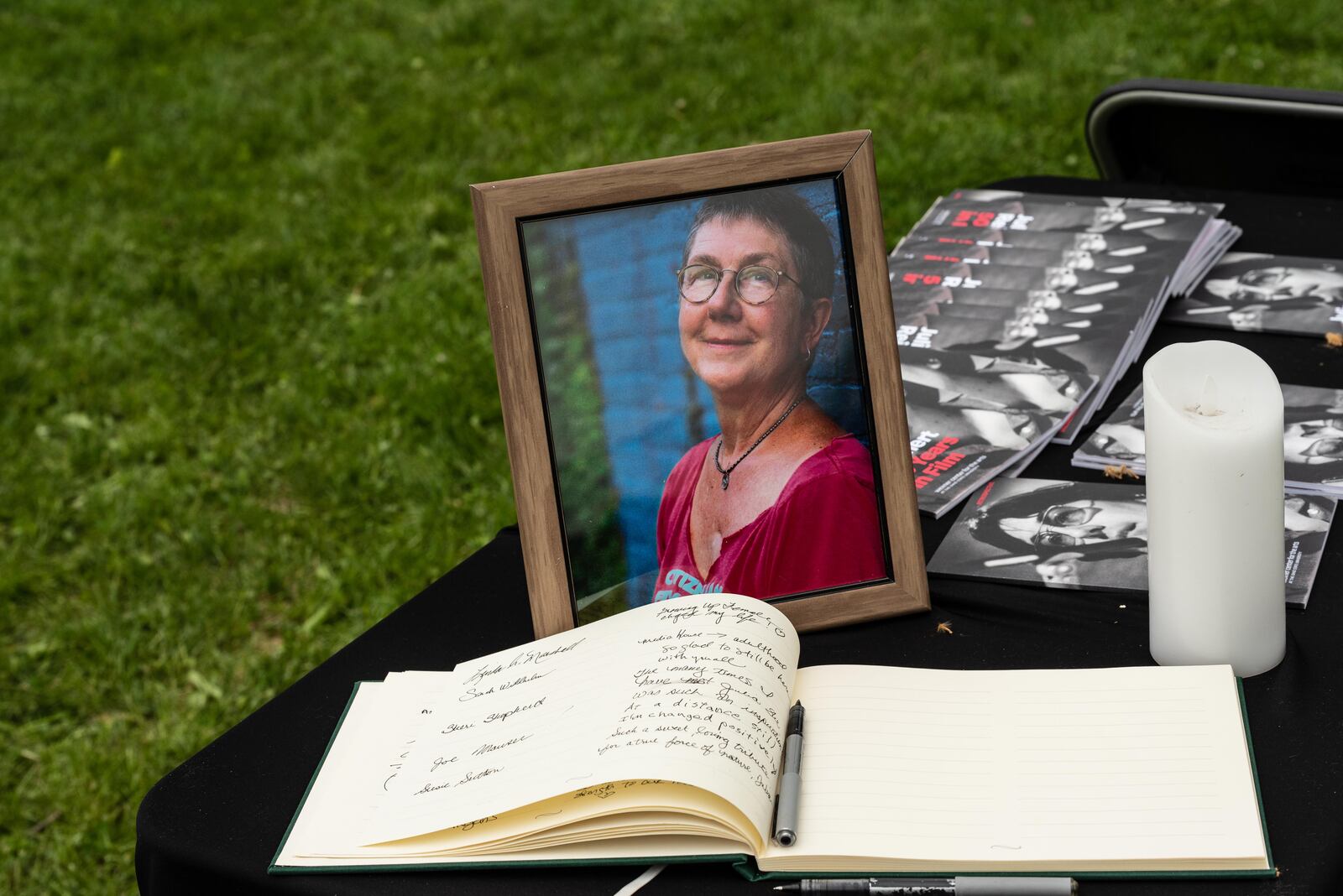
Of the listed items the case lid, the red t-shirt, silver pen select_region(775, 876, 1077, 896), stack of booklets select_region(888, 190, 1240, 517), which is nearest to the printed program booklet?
stack of booklets select_region(888, 190, 1240, 517)

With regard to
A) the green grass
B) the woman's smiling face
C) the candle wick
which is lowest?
the green grass

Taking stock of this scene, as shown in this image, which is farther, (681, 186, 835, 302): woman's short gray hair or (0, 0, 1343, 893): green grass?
(0, 0, 1343, 893): green grass

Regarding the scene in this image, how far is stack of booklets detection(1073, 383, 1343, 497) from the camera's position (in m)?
1.20

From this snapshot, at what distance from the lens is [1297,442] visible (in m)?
1.25

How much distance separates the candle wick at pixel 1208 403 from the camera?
0.91 metres

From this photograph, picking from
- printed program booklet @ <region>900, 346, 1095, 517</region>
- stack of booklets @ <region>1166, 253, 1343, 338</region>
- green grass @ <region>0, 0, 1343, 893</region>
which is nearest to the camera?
printed program booklet @ <region>900, 346, 1095, 517</region>

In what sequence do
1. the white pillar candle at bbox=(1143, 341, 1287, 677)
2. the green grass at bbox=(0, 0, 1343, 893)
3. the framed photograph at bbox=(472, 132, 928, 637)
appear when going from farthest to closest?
1. the green grass at bbox=(0, 0, 1343, 893)
2. the framed photograph at bbox=(472, 132, 928, 637)
3. the white pillar candle at bbox=(1143, 341, 1287, 677)

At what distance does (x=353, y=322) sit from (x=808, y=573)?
2420 millimetres

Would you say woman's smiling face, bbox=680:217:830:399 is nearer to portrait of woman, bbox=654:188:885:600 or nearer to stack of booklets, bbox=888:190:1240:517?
portrait of woman, bbox=654:188:885:600

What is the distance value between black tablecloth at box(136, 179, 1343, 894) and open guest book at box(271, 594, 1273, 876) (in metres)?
0.02

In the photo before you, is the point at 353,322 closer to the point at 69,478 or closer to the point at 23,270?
the point at 69,478

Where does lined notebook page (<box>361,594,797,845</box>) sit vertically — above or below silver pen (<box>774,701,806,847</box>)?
above

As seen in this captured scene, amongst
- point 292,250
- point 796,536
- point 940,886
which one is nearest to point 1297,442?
point 796,536

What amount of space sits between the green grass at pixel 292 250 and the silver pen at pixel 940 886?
1.48m
